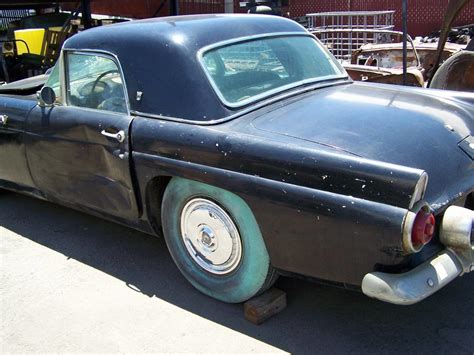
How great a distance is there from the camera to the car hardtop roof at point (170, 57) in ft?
10.2

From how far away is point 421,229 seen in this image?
7.65ft

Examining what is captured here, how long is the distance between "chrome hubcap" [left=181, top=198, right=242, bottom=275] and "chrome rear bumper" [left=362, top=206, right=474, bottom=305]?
846mm

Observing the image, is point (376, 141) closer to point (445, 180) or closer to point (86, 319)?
point (445, 180)

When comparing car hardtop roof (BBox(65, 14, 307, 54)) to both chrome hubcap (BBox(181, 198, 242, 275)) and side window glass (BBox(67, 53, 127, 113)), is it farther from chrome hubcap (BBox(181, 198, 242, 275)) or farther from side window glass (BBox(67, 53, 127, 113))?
chrome hubcap (BBox(181, 198, 242, 275))

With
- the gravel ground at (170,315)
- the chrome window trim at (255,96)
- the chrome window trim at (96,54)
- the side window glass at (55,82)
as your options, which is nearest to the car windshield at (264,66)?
the chrome window trim at (255,96)

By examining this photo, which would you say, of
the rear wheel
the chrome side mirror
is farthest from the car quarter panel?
the chrome side mirror

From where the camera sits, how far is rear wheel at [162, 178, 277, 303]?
2873 millimetres

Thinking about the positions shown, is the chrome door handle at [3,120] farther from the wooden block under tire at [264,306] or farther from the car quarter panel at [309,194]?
the wooden block under tire at [264,306]

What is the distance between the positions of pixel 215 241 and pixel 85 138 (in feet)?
3.87

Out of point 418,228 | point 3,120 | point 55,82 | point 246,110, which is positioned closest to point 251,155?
point 246,110

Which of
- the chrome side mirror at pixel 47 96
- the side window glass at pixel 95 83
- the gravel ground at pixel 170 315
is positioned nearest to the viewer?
the gravel ground at pixel 170 315

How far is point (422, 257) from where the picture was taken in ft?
8.29

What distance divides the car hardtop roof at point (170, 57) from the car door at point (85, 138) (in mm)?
105

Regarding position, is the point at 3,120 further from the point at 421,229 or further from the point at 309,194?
the point at 421,229
